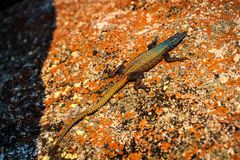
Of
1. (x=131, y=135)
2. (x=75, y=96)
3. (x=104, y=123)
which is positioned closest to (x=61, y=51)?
(x=75, y=96)

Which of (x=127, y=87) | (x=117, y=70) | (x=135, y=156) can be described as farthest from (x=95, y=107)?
(x=135, y=156)

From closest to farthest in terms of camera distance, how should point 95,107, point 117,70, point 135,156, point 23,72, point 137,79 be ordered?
point 135,156 → point 95,107 → point 137,79 → point 117,70 → point 23,72

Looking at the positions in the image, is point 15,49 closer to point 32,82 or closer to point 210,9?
point 32,82

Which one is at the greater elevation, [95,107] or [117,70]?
[117,70]

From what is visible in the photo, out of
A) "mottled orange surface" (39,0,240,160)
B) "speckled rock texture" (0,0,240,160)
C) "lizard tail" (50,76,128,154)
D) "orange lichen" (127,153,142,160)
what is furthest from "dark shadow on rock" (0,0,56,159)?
"orange lichen" (127,153,142,160)

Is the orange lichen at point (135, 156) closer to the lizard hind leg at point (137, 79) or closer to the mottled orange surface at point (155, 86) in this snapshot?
the mottled orange surface at point (155, 86)

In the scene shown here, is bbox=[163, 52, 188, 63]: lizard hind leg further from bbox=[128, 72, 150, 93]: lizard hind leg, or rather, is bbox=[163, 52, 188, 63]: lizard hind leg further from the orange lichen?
the orange lichen

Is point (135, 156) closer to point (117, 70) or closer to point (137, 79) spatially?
point (137, 79)
